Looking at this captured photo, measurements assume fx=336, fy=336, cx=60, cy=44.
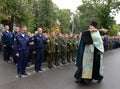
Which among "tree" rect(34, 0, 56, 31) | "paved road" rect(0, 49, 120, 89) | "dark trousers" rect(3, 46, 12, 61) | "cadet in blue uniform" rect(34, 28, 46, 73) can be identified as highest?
"tree" rect(34, 0, 56, 31)

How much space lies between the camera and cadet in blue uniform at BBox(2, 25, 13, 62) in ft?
54.6

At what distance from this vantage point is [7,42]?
55.4 ft

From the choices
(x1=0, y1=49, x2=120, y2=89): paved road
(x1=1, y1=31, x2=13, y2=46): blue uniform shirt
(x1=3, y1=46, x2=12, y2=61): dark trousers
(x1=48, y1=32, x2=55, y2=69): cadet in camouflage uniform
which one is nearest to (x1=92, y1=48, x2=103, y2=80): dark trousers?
(x1=0, y1=49, x2=120, y2=89): paved road

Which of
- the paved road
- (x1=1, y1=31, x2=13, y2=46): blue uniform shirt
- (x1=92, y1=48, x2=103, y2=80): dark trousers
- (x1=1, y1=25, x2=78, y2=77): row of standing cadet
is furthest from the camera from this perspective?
(x1=1, y1=31, x2=13, y2=46): blue uniform shirt

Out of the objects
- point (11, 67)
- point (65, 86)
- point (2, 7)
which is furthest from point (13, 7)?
point (65, 86)

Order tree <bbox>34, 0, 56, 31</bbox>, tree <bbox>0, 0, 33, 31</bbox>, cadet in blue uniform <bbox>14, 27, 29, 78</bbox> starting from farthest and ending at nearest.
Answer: tree <bbox>34, 0, 56, 31</bbox>
tree <bbox>0, 0, 33, 31</bbox>
cadet in blue uniform <bbox>14, 27, 29, 78</bbox>

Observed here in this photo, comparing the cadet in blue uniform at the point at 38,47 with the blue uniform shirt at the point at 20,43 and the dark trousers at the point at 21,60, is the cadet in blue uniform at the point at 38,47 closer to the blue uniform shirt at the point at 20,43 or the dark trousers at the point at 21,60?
the dark trousers at the point at 21,60

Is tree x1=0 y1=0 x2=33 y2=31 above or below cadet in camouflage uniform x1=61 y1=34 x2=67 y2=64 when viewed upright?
above

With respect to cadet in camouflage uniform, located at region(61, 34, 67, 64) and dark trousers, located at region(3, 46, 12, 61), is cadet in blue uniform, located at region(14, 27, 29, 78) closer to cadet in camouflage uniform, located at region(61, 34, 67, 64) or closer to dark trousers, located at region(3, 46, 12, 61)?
cadet in camouflage uniform, located at region(61, 34, 67, 64)

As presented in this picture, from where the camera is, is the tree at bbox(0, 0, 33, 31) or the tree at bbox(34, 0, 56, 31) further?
the tree at bbox(34, 0, 56, 31)

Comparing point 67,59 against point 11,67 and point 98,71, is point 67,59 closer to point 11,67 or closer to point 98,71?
point 11,67

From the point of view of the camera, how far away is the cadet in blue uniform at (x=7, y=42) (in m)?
16.7

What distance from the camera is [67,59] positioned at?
60.8 feet

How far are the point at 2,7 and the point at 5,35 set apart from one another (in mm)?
11136
